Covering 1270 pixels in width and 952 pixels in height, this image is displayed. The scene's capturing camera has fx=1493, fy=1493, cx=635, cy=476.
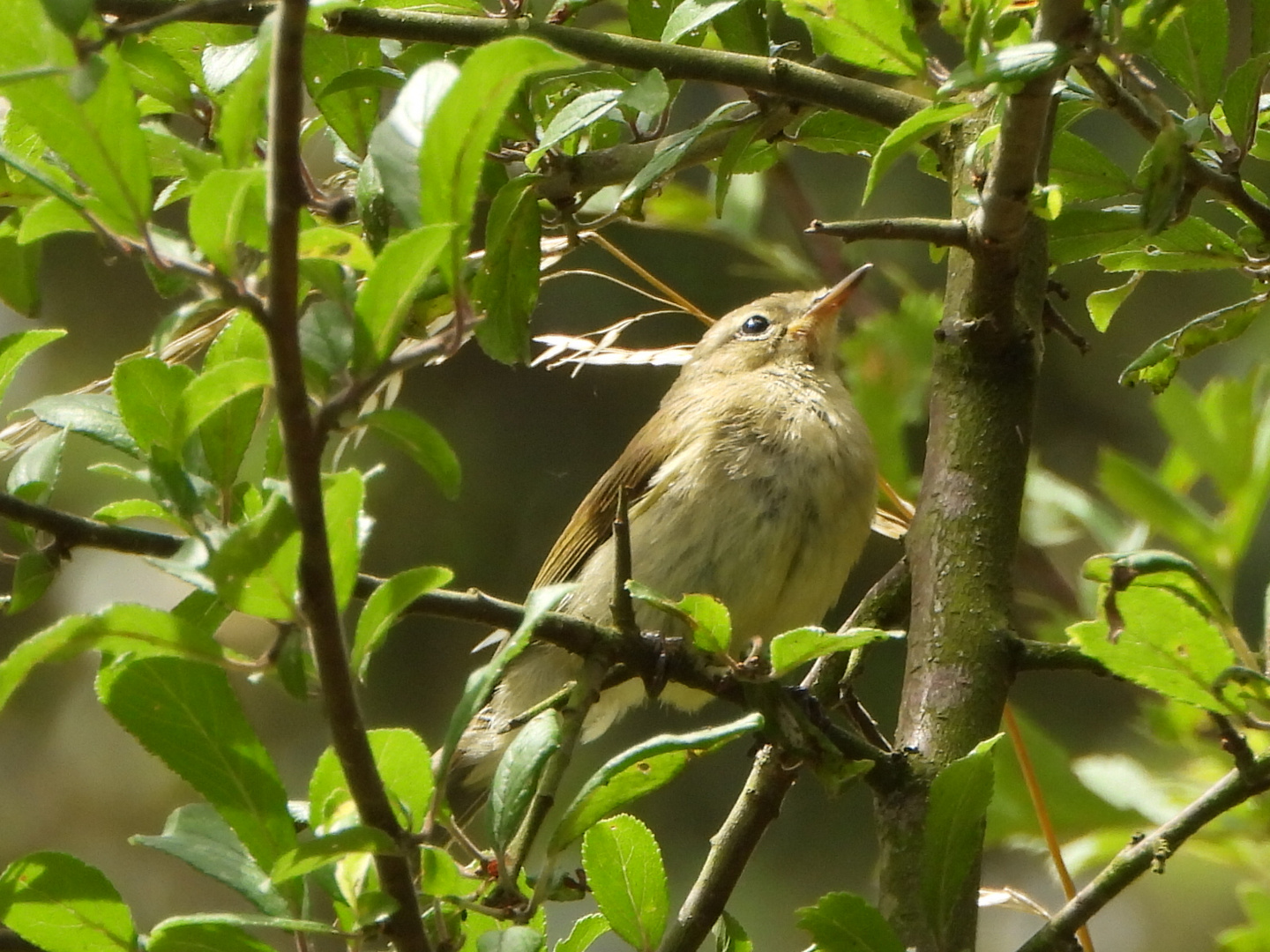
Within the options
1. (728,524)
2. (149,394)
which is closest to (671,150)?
(149,394)

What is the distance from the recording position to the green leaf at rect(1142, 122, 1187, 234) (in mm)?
1412

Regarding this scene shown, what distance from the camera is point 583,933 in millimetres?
1531

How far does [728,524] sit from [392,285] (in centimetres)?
231

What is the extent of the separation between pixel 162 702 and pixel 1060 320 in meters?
1.36

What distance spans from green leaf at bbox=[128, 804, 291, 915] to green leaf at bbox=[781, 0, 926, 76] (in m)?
0.99

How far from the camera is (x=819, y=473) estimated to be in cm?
334

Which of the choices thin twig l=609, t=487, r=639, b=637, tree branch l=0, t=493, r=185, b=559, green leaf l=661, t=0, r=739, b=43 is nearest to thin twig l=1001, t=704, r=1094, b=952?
thin twig l=609, t=487, r=639, b=637

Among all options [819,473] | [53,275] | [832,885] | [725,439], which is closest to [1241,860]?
[819,473]

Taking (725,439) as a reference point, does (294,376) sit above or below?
above

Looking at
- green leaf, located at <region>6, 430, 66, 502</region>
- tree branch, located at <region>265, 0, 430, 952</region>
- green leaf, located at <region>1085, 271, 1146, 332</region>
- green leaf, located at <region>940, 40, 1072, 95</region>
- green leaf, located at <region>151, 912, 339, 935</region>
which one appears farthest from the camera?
green leaf, located at <region>1085, 271, 1146, 332</region>

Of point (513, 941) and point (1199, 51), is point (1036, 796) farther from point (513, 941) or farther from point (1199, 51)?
point (513, 941)

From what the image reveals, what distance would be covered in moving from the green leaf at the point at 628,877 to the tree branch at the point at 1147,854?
1.20ft

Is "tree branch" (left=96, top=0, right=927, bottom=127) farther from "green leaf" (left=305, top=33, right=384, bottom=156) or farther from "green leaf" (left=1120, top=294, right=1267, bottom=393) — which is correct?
"green leaf" (left=1120, top=294, right=1267, bottom=393)

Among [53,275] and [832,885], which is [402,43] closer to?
[832,885]
